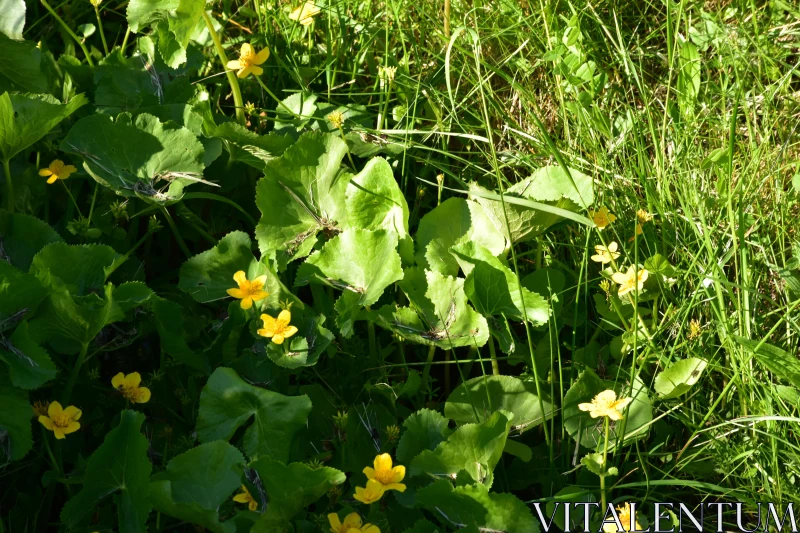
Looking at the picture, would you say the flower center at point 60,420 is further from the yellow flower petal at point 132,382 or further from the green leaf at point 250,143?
the green leaf at point 250,143

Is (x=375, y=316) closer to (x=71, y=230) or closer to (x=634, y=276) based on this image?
(x=634, y=276)

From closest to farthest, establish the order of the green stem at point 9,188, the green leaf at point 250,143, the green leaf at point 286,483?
the green leaf at point 286,483
the green stem at point 9,188
the green leaf at point 250,143

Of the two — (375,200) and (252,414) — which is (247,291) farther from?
(375,200)

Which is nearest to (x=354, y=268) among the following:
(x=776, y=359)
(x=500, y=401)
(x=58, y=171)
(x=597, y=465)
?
(x=500, y=401)

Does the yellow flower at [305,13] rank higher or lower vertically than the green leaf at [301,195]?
higher

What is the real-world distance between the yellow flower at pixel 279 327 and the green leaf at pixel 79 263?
352 mm

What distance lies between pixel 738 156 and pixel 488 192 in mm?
756

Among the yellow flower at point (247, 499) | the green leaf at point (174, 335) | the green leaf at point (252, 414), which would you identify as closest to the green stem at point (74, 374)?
the green leaf at point (174, 335)

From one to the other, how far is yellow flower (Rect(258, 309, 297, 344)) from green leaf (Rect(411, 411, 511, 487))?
1.09 ft

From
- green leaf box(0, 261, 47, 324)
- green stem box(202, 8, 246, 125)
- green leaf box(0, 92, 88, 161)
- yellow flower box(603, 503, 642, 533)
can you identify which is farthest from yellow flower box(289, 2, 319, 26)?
yellow flower box(603, 503, 642, 533)

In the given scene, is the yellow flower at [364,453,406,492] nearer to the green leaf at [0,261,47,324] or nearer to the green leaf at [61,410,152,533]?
the green leaf at [61,410,152,533]

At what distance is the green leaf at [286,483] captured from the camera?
1357 millimetres

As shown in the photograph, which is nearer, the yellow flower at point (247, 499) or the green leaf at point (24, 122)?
the yellow flower at point (247, 499)

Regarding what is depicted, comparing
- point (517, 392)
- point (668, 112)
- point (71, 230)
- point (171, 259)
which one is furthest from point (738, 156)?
point (71, 230)
